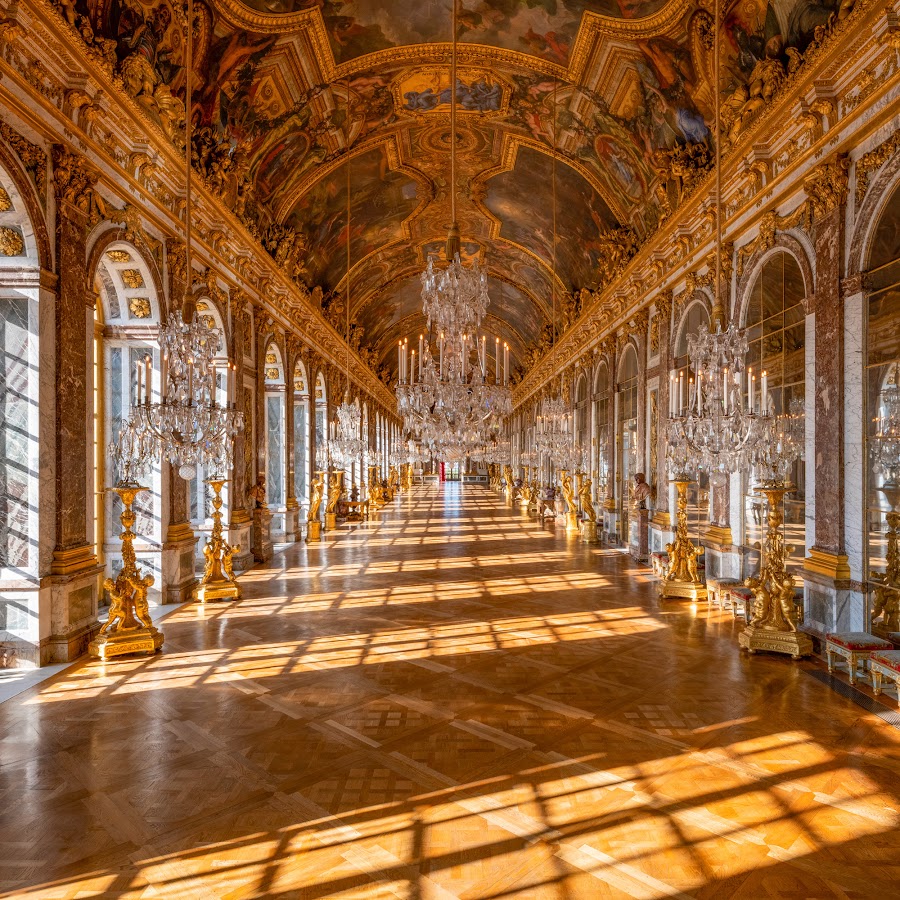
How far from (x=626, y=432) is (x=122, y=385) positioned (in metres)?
10.7

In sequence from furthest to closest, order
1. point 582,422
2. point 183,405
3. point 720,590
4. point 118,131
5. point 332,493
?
point 582,422, point 332,493, point 720,590, point 118,131, point 183,405

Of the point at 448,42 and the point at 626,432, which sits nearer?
the point at 448,42

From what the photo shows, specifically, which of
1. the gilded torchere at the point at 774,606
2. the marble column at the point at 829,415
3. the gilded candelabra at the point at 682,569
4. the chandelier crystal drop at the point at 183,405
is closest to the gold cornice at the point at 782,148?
the marble column at the point at 829,415

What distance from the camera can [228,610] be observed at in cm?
836

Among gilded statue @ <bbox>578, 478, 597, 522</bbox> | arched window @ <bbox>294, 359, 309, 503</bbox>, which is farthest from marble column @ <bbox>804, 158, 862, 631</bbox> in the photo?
arched window @ <bbox>294, 359, 309, 503</bbox>

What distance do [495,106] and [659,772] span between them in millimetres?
12816

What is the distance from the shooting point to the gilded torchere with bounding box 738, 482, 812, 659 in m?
6.22

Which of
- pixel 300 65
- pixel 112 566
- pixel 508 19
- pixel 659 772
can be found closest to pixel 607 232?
pixel 508 19

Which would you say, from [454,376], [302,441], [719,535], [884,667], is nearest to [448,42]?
[454,376]

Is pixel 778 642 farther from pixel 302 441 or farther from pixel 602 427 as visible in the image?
pixel 302 441

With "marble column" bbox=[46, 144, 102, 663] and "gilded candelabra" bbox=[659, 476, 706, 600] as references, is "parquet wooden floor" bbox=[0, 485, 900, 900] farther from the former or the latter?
"gilded candelabra" bbox=[659, 476, 706, 600]

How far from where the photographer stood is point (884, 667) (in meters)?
5.04

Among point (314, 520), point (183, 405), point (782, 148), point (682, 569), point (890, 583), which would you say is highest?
point (782, 148)

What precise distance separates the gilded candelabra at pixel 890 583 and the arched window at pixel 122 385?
8417 mm
